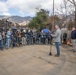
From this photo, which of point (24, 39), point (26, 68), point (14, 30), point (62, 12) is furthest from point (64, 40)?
point (62, 12)

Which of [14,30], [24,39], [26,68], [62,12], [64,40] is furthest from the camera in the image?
[62,12]

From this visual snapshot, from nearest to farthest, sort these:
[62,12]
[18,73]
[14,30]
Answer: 1. [18,73]
2. [14,30]
3. [62,12]

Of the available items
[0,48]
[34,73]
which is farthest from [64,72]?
[0,48]

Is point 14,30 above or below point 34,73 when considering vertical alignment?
above

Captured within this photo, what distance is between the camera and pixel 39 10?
181 feet

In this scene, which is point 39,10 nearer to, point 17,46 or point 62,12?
point 62,12

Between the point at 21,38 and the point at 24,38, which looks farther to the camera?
the point at 24,38

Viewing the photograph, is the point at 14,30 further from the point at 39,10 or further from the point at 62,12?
the point at 39,10

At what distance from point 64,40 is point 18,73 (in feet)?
58.0

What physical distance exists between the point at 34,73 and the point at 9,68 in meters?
1.64

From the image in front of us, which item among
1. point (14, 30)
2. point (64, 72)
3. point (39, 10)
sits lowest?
point (64, 72)

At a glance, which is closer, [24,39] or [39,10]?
[24,39]

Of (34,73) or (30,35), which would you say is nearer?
(34,73)

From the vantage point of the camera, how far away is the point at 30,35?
25.0 meters
